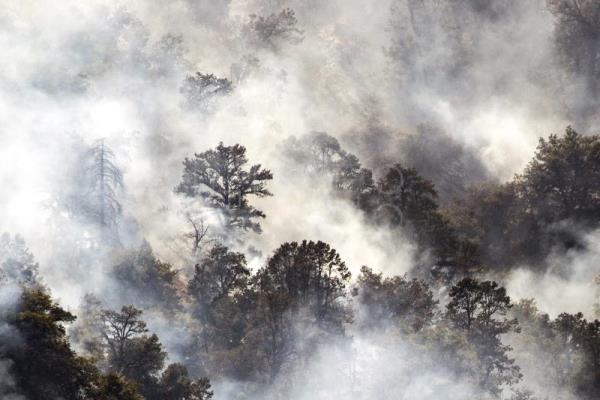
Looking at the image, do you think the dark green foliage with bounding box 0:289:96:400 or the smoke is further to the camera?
the smoke

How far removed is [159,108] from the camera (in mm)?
88562

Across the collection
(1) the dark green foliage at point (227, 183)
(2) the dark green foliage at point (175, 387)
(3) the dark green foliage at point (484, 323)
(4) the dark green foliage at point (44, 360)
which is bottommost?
(4) the dark green foliage at point (44, 360)

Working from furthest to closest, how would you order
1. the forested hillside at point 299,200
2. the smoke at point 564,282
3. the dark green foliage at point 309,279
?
the smoke at point 564,282 < the dark green foliage at point 309,279 < the forested hillside at point 299,200

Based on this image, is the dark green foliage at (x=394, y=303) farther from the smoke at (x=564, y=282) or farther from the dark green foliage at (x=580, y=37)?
the dark green foliage at (x=580, y=37)

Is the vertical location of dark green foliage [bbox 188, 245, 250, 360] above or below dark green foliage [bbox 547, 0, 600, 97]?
below

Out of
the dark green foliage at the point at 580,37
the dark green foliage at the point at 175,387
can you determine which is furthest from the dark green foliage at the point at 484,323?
the dark green foliage at the point at 580,37

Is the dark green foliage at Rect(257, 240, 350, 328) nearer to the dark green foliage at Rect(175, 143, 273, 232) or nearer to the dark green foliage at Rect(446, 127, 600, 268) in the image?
the dark green foliage at Rect(175, 143, 273, 232)

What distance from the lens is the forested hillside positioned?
181ft

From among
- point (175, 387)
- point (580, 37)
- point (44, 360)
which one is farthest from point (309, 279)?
point (580, 37)

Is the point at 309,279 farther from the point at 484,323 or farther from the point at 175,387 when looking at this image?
the point at 175,387

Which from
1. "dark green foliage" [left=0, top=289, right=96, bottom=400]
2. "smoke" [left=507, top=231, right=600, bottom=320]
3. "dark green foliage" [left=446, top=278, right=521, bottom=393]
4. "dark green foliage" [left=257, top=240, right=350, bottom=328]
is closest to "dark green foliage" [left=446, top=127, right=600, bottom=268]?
"smoke" [left=507, top=231, right=600, bottom=320]

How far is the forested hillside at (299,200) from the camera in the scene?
55.3 meters

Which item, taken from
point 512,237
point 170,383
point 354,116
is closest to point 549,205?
point 512,237

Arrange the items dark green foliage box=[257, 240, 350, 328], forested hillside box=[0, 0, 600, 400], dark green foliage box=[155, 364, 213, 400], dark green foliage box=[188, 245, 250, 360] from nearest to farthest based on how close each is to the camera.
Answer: dark green foliage box=[155, 364, 213, 400]
forested hillside box=[0, 0, 600, 400]
dark green foliage box=[188, 245, 250, 360]
dark green foliage box=[257, 240, 350, 328]
